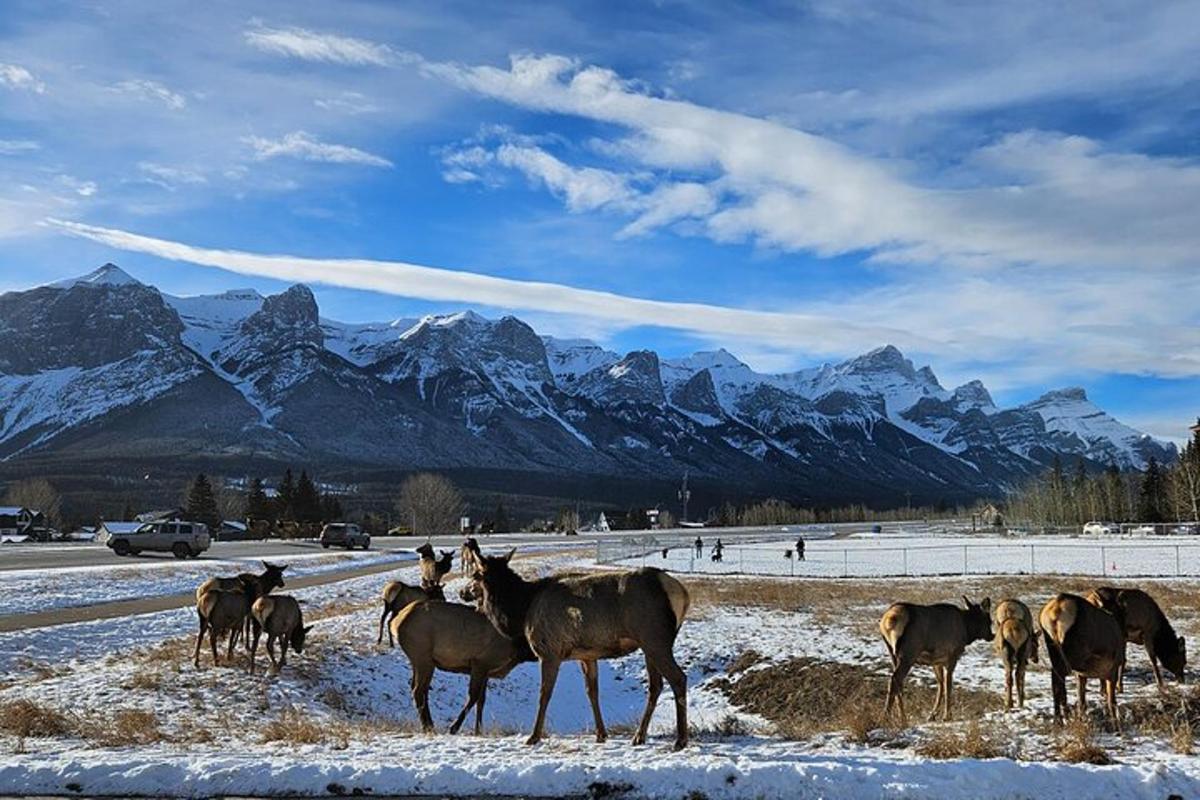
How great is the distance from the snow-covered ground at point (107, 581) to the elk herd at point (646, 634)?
22994 millimetres

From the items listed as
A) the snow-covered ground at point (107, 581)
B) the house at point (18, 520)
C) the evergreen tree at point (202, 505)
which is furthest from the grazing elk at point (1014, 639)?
the house at point (18, 520)

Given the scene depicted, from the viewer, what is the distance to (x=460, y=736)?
12.5 m

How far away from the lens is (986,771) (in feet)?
30.8

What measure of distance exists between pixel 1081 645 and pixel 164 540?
59.6 meters

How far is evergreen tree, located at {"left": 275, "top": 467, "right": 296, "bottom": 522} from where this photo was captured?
13156 cm

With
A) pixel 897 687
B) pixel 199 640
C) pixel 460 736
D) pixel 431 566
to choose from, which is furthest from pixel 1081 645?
pixel 431 566

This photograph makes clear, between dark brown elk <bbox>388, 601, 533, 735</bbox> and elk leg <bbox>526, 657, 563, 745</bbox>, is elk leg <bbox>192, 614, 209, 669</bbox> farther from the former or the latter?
elk leg <bbox>526, 657, 563, 745</bbox>

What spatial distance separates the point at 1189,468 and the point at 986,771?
138718mm

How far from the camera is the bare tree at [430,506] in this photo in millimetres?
156250

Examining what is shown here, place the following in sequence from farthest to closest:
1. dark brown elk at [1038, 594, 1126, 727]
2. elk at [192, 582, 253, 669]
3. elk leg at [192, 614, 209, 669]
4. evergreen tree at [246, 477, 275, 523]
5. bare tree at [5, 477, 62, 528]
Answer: bare tree at [5, 477, 62, 528] < evergreen tree at [246, 477, 275, 523] < elk at [192, 582, 253, 669] < elk leg at [192, 614, 209, 669] < dark brown elk at [1038, 594, 1126, 727]

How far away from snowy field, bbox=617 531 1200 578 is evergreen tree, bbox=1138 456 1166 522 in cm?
6492

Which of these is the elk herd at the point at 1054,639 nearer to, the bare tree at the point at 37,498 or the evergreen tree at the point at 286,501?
the evergreen tree at the point at 286,501

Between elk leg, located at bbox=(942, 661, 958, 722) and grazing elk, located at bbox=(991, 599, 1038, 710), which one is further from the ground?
grazing elk, located at bbox=(991, 599, 1038, 710)

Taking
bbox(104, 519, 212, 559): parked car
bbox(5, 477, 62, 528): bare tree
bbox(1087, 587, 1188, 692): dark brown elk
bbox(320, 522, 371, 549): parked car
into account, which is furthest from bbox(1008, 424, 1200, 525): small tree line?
bbox(5, 477, 62, 528): bare tree
